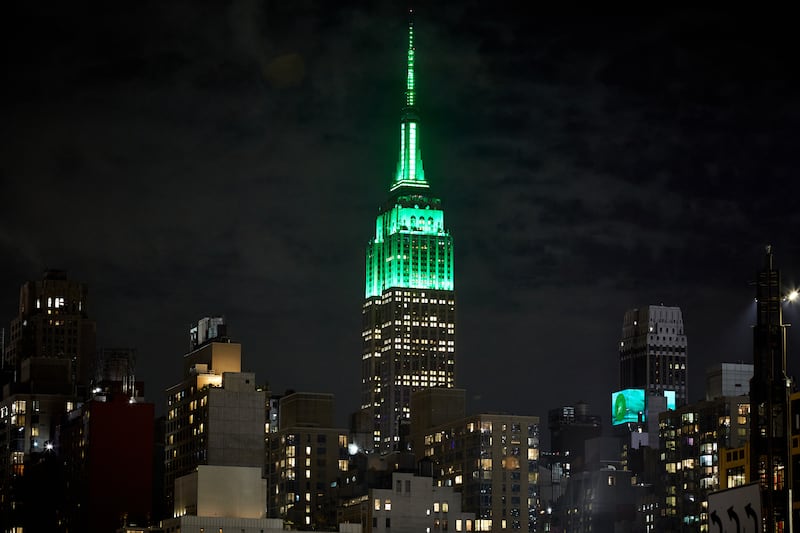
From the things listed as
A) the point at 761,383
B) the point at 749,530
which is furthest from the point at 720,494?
the point at 761,383

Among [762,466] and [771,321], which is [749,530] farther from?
[771,321]

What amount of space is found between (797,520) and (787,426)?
4333 cm

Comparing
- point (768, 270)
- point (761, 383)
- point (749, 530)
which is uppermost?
point (768, 270)

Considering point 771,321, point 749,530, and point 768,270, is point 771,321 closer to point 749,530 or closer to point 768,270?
point 768,270

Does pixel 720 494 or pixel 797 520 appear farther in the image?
pixel 797 520

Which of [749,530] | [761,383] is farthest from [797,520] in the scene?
[749,530]

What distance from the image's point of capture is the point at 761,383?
96.9 meters

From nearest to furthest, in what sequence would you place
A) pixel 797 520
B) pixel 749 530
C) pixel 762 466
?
1. pixel 749 530
2. pixel 762 466
3. pixel 797 520

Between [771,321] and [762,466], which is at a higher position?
[771,321]

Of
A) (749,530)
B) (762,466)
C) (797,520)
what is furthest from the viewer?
(797,520)

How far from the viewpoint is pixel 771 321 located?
9762 cm

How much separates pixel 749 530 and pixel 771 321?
14901mm

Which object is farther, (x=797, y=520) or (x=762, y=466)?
(x=797, y=520)

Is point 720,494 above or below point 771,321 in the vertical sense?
below
